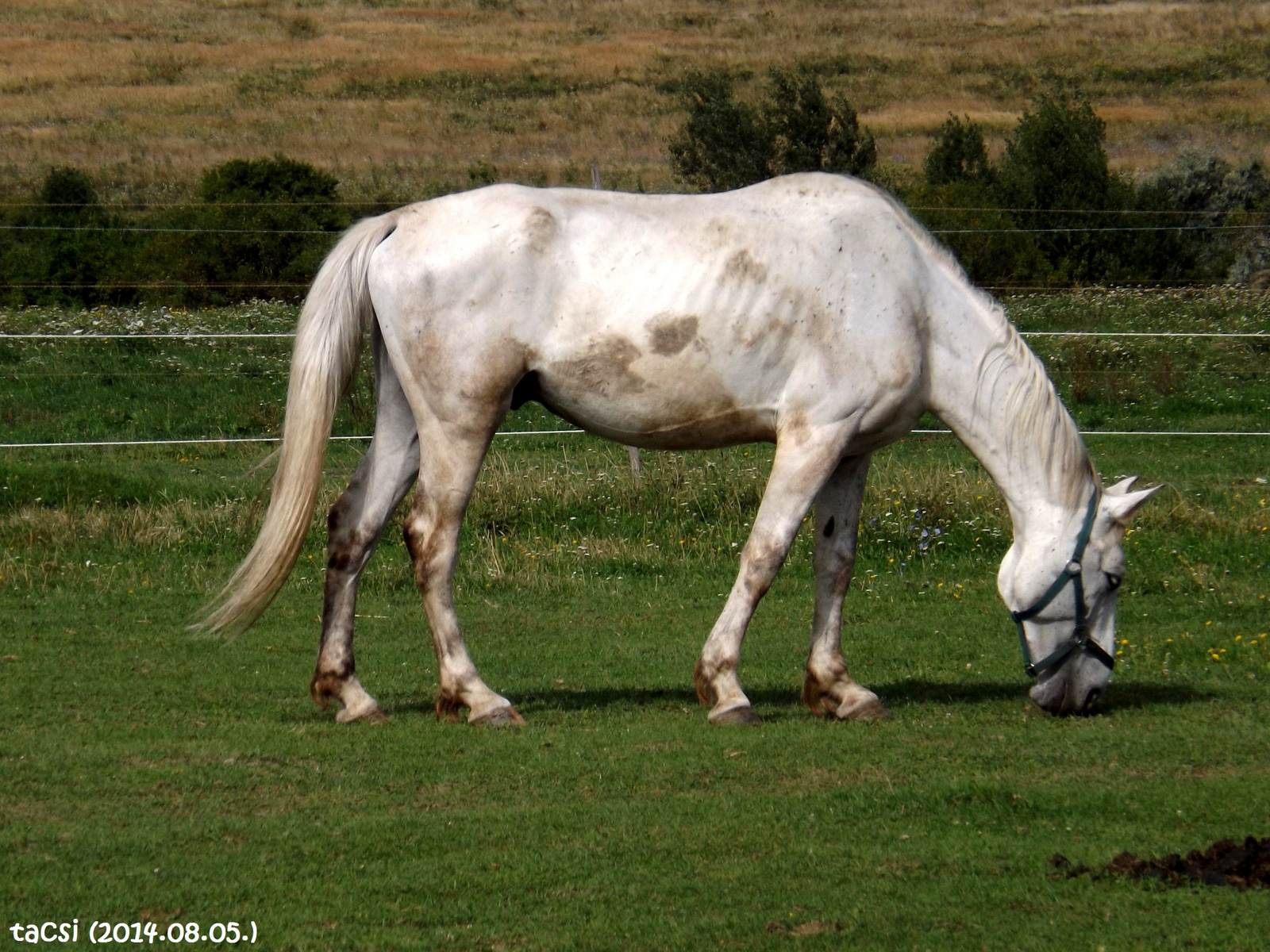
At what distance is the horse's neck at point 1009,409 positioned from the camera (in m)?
6.71

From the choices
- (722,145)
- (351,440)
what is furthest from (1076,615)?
(722,145)

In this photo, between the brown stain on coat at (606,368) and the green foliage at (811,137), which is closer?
the brown stain on coat at (606,368)

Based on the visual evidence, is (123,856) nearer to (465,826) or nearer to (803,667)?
(465,826)

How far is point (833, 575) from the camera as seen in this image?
7039mm

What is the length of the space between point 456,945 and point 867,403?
3294 millimetres

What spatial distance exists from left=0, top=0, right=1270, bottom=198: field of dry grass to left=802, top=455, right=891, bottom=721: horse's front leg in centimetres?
3102

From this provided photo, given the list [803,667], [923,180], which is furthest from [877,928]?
[923,180]

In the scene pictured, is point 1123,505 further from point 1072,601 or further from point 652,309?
point 652,309

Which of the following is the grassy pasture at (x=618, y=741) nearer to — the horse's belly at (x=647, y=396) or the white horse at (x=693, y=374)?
the white horse at (x=693, y=374)

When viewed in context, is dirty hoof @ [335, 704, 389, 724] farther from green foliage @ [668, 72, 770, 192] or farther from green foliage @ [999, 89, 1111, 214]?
green foliage @ [668, 72, 770, 192]

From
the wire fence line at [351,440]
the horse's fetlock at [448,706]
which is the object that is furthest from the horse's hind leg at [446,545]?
the wire fence line at [351,440]

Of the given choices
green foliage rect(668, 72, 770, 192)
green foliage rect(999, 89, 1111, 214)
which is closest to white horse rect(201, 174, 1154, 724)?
green foliage rect(999, 89, 1111, 214)

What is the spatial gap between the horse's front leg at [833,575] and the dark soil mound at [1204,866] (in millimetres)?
2308

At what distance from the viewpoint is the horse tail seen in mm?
6578
